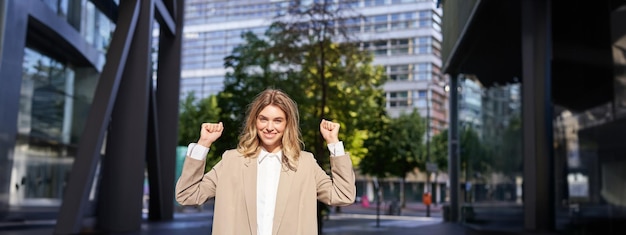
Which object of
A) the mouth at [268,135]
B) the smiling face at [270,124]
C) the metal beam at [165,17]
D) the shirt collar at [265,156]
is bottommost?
the shirt collar at [265,156]

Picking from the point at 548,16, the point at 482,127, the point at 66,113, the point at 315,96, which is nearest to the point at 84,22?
the point at 66,113

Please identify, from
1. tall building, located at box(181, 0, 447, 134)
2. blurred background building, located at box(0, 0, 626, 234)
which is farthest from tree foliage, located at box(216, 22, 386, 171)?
tall building, located at box(181, 0, 447, 134)

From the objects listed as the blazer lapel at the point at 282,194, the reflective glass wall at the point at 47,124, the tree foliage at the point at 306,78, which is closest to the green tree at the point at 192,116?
the tree foliage at the point at 306,78

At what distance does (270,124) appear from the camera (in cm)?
241

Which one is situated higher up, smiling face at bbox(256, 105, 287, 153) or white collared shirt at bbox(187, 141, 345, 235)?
smiling face at bbox(256, 105, 287, 153)

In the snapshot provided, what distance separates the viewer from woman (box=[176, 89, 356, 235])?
7.73 ft

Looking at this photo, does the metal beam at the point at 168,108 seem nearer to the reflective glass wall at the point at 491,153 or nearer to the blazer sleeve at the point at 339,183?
the reflective glass wall at the point at 491,153

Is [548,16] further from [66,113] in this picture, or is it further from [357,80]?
[66,113]

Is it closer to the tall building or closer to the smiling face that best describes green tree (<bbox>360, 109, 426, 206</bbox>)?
the tall building

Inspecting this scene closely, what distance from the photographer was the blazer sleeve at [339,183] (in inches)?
96.9

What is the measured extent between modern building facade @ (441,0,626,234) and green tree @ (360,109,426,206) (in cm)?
1515

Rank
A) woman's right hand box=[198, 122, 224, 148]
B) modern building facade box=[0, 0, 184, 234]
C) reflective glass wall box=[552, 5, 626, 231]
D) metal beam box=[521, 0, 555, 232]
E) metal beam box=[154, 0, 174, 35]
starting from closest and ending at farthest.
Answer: woman's right hand box=[198, 122, 224, 148] → reflective glass wall box=[552, 5, 626, 231] → modern building facade box=[0, 0, 184, 234] → metal beam box=[521, 0, 555, 232] → metal beam box=[154, 0, 174, 35]

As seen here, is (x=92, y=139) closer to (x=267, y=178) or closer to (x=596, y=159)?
(x=596, y=159)

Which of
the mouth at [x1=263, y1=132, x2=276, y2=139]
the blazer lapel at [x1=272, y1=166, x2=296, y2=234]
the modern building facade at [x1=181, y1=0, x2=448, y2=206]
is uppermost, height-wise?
the modern building facade at [x1=181, y1=0, x2=448, y2=206]
